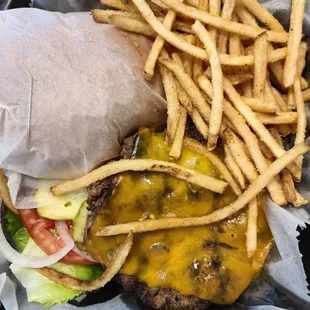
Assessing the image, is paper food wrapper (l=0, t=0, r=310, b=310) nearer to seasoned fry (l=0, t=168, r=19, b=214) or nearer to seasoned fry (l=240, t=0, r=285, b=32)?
seasoned fry (l=0, t=168, r=19, b=214)

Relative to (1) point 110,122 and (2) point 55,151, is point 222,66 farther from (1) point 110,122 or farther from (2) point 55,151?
(2) point 55,151

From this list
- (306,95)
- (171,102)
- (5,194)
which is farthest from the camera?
(5,194)

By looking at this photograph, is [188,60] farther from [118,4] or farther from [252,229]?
[252,229]

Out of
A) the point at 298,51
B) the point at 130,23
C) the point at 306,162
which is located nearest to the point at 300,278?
the point at 306,162

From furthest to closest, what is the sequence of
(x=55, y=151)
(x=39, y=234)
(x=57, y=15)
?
(x=39, y=234)
(x=57, y=15)
(x=55, y=151)

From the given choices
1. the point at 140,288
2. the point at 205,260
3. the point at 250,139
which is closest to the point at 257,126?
the point at 250,139
